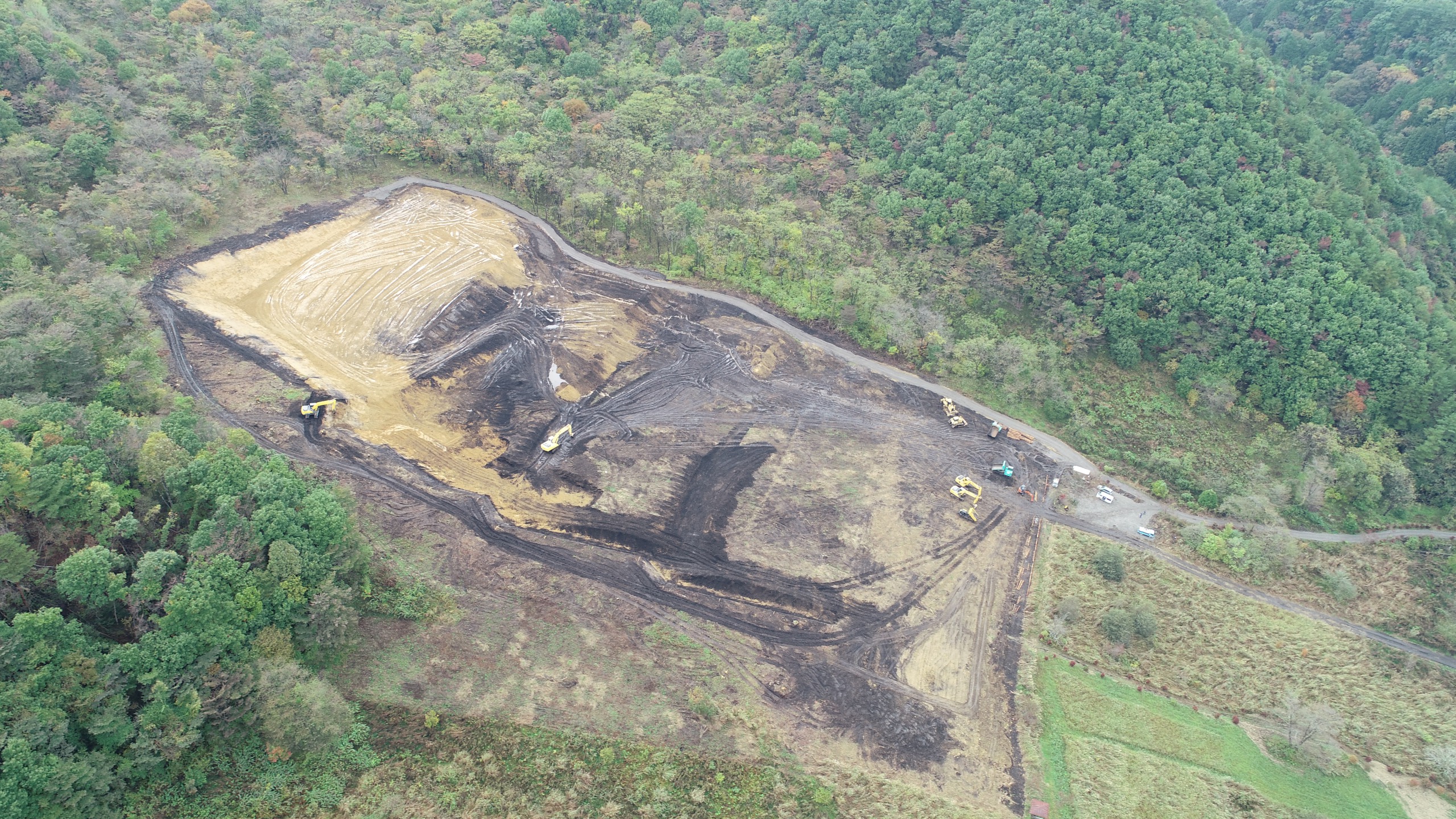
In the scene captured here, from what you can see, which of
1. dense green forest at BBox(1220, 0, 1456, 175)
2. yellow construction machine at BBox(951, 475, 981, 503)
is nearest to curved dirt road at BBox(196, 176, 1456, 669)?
yellow construction machine at BBox(951, 475, 981, 503)

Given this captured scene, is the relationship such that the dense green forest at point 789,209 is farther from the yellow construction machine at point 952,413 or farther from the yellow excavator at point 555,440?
the yellow excavator at point 555,440

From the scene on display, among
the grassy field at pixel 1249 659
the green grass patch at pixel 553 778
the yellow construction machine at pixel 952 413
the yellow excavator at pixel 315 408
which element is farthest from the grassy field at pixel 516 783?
the yellow construction machine at pixel 952 413

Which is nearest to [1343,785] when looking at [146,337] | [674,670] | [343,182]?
[674,670]

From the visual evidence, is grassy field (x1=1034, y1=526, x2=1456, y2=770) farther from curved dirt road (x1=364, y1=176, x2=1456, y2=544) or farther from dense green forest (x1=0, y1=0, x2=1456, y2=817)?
dense green forest (x1=0, y1=0, x2=1456, y2=817)

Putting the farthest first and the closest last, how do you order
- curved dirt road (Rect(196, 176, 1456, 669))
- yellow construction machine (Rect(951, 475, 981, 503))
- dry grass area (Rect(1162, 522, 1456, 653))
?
1. yellow construction machine (Rect(951, 475, 981, 503))
2. curved dirt road (Rect(196, 176, 1456, 669))
3. dry grass area (Rect(1162, 522, 1456, 653))

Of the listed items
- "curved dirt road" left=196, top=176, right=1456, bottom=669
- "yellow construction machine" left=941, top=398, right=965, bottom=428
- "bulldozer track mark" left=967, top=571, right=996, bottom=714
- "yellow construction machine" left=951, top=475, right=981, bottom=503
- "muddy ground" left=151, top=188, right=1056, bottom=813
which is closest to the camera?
"muddy ground" left=151, top=188, right=1056, bottom=813
